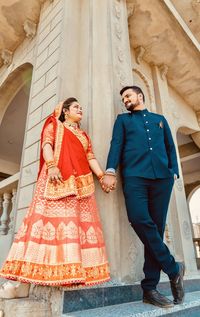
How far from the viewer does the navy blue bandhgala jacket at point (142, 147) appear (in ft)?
6.16

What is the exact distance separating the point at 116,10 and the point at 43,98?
6.13 ft

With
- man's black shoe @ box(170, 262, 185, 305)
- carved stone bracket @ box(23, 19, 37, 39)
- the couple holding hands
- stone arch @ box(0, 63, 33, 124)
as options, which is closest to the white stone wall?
the couple holding hands

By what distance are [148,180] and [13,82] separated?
428cm

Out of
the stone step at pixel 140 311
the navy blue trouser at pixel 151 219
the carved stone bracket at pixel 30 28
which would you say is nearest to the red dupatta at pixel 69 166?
the navy blue trouser at pixel 151 219

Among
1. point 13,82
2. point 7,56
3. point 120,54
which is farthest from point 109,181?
point 7,56

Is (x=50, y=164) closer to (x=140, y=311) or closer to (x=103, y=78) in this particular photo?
(x=140, y=311)

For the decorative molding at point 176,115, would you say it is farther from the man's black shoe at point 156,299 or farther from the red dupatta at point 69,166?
the man's black shoe at point 156,299

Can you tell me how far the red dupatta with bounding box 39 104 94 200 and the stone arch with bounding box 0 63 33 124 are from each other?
Answer: 327 cm

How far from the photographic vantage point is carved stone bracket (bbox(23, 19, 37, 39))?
185 inches

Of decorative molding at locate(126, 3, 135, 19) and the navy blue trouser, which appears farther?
decorative molding at locate(126, 3, 135, 19)

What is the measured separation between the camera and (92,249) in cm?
170

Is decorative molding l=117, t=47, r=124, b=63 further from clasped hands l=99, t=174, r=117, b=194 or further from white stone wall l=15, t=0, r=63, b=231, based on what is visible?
clasped hands l=99, t=174, r=117, b=194

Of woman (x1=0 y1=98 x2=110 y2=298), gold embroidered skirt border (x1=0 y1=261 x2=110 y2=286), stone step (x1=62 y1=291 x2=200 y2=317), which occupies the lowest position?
stone step (x1=62 y1=291 x2=200 y2=317)

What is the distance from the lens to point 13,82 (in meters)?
5.04
